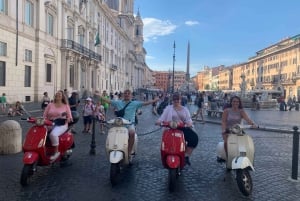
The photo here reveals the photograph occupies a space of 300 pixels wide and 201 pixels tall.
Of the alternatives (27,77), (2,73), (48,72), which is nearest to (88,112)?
(2,73)

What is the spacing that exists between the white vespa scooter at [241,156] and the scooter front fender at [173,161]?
889 millimetres

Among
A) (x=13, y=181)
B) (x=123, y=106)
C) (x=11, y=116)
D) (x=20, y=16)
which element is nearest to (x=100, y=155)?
(x=123, y=106)

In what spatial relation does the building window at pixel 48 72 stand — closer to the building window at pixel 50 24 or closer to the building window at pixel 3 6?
the building window at pixel 50 24

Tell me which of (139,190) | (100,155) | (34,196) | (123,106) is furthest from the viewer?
(100,155)

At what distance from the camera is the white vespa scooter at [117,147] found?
5.61 meters

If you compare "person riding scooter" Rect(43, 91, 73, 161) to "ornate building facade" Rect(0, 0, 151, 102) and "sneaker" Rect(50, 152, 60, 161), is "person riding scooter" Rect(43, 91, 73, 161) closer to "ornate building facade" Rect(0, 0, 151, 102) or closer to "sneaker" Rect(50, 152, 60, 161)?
"sneaker" Rect(50, 152, 60, 161)

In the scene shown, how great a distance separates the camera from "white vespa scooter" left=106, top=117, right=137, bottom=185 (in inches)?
221

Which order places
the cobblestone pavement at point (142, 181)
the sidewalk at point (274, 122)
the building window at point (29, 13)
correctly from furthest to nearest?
the building window at point (29, 13), the sidewalk at point (274, 122), the cobblestone pavement at point (142, 181)

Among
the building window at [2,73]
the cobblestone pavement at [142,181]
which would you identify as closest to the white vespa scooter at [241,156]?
the cobblestone pavement at [142,181]

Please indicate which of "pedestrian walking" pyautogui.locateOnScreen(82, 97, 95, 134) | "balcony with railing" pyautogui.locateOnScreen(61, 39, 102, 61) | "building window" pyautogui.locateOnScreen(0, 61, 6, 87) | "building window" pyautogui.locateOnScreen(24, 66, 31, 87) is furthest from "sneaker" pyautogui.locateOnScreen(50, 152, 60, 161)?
"balcony with railing" pyautogui.locateOnScreen(61, 39, 102, 61)

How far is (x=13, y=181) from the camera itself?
5.72 m

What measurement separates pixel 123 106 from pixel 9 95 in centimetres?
2292

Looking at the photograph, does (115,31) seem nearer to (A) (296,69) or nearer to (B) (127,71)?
(B) (127,71)

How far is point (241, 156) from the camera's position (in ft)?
18.1
